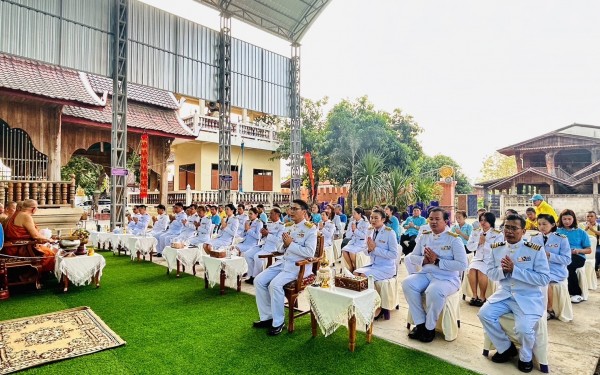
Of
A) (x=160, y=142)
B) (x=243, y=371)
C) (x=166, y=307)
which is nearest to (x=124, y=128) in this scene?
(x=160, y=142)

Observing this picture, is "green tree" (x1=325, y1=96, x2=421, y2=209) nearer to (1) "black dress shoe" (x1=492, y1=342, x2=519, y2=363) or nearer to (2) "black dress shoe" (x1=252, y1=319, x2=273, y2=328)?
(2) "black dress shoe" (x1=252, y1=319, x2=273, y2=328)

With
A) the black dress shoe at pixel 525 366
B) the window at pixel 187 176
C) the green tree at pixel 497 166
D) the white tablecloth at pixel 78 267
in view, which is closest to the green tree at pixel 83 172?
the window at pixel 187 176

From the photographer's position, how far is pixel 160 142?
561 inches

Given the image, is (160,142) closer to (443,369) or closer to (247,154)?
(247,154)

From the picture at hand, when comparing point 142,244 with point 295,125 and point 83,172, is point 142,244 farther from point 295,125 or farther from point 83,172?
point 83,172

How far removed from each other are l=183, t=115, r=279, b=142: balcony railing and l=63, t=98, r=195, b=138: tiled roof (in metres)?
0.88

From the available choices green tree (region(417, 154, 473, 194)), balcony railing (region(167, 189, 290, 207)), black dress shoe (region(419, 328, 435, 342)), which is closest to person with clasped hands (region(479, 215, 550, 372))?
black dress shoe (region(419, 328, 435, 342))

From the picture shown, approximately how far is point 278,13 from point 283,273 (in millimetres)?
11754

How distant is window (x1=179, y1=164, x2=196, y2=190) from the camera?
18.1m

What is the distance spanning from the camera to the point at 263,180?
20203mm

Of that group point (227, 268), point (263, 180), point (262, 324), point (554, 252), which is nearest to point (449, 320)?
point (554, 252)

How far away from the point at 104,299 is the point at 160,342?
6.79ft

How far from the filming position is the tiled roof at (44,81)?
30.8ft

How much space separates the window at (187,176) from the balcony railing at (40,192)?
838 centimetres
